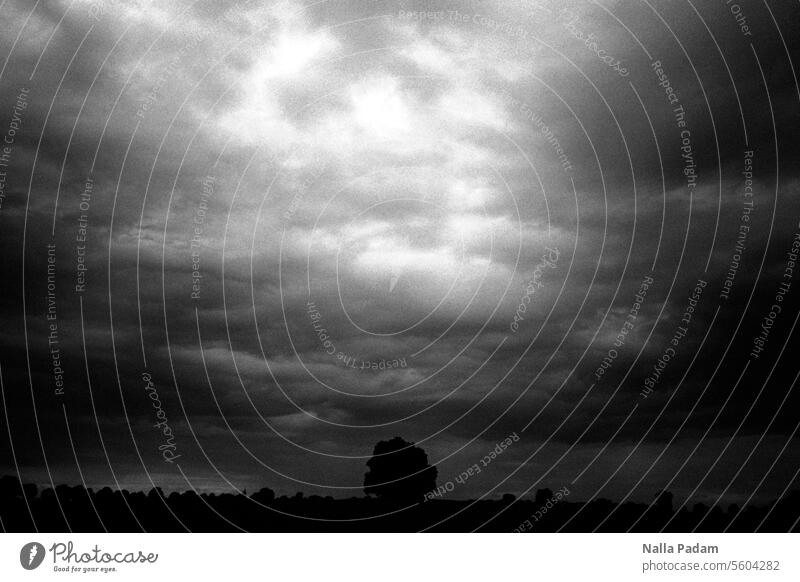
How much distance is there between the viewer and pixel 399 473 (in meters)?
25.5

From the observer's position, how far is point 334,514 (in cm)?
2497
